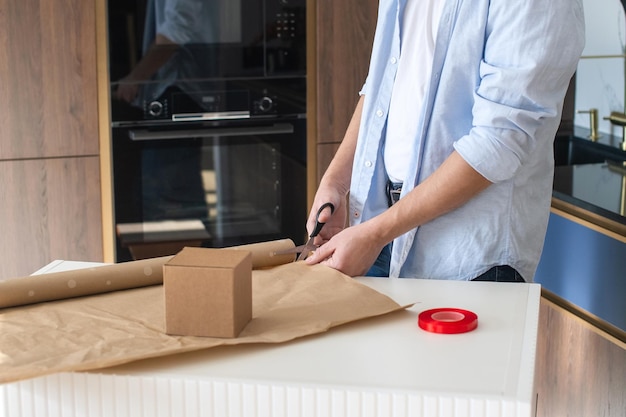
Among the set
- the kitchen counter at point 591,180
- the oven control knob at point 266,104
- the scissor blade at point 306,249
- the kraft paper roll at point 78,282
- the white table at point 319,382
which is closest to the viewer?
the white table at point 319,382

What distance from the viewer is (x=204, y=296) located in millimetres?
1142

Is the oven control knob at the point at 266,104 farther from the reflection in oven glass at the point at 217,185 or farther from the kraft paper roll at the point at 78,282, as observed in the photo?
the kraft paper roll at the point at 78,282

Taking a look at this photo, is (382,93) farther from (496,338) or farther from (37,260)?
(37,260)

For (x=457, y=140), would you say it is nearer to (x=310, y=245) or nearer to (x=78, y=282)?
(x=310, y=245)

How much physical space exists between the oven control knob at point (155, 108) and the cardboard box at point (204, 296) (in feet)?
5.45

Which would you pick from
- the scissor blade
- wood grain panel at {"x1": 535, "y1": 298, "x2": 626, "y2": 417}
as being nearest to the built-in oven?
wood grain panel at {"x1": 535, "y1": 298, "x2": 626, "y2": 417}

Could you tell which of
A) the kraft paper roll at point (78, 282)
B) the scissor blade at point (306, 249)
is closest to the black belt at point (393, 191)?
the scissor blade at point (306, 249)

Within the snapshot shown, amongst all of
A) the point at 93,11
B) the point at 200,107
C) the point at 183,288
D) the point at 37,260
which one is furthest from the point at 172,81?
the point at 183,288

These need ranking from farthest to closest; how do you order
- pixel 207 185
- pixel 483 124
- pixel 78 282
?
1. pixel 207 185
2. pixel 483 124
3. pixel 78 282

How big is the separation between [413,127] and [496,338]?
1.76ft

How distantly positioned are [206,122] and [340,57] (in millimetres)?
455

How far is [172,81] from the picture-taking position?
9.09ft

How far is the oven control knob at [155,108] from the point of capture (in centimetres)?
276

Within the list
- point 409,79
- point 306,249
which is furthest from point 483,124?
point 306,249
